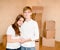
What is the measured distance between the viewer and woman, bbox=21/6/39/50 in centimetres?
252

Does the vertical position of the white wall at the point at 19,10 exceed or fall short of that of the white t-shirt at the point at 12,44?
it exceeds it

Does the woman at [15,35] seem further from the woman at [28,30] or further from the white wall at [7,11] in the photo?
the white wall at [7,11]

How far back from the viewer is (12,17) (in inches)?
225

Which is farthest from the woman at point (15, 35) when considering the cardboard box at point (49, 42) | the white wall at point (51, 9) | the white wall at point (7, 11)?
the white wall at point (51, 9)

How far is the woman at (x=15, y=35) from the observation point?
8.51ft

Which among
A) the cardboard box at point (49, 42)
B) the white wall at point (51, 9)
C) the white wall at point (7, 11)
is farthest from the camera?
the white wall at point (51, 9)

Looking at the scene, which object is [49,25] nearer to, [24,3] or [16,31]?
[24,3]

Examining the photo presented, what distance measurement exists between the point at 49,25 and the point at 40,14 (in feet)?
1.69

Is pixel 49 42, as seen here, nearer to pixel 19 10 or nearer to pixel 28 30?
pixel 19 10

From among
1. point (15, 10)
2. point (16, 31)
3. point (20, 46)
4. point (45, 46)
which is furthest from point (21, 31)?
point (15, 10)

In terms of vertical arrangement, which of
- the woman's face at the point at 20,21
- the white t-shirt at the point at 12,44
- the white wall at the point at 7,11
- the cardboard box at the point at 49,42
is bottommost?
the cardboard box at the point at 49,42

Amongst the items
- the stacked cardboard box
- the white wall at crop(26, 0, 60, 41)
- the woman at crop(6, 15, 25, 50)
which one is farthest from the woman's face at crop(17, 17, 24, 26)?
the white wall at crop(26, 0, 60, 41)

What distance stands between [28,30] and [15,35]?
254 millimetres

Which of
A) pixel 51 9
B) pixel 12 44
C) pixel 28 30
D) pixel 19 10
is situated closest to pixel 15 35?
pixel 12 44
